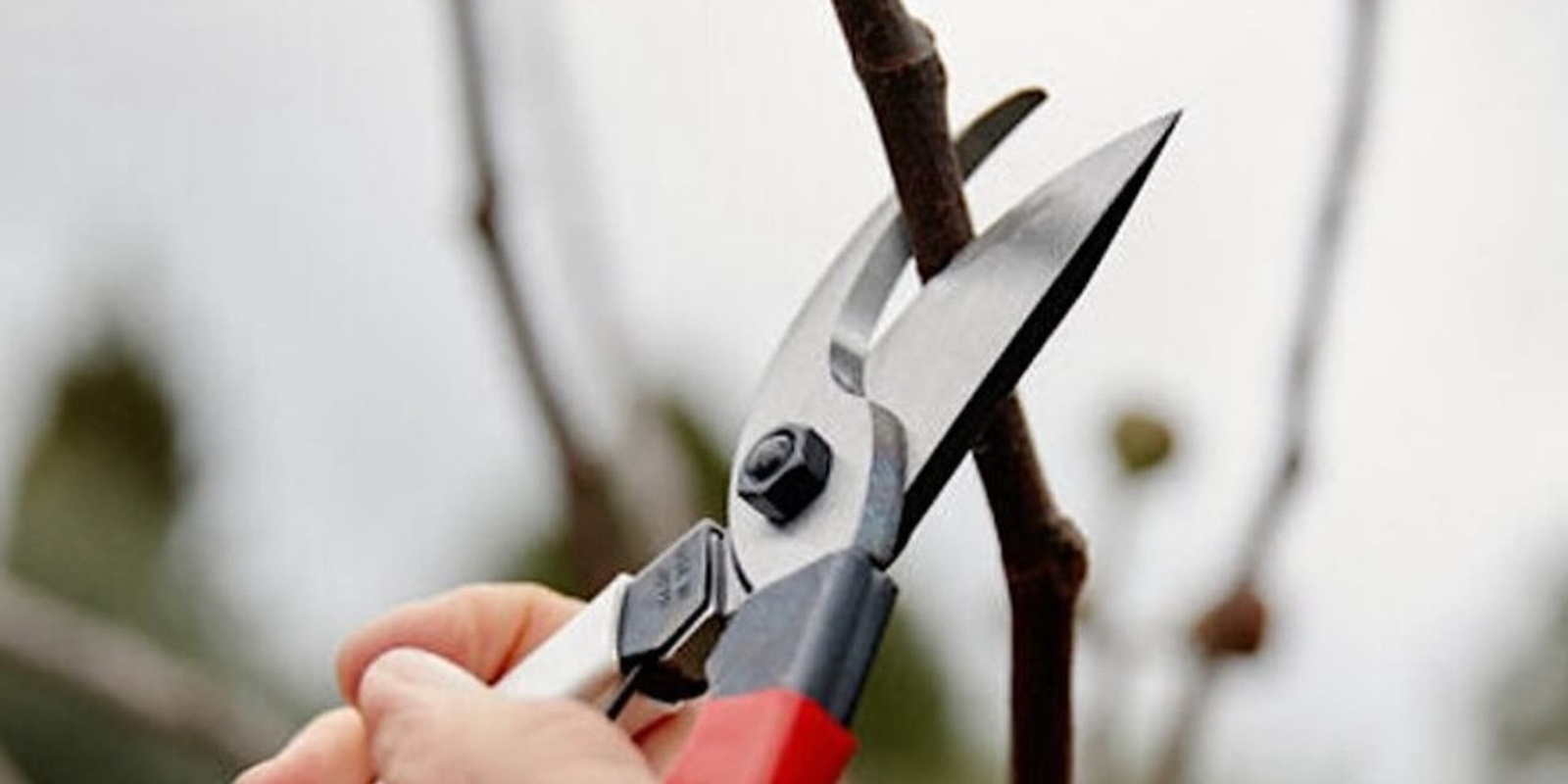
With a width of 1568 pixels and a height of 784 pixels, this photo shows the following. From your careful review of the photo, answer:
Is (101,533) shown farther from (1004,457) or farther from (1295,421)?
(1004,457)

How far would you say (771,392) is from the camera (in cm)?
54

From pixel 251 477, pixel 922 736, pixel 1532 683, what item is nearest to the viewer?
pixel 1532 683

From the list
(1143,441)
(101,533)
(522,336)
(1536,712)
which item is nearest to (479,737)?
(522,336)

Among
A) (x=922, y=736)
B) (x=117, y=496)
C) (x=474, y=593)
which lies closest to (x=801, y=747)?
(x=474, y=593)

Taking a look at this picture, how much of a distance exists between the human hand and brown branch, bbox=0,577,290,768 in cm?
39

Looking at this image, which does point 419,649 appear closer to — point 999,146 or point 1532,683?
point 999,146

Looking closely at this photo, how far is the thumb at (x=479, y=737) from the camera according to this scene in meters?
0.43

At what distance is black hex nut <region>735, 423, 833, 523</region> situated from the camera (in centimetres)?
50

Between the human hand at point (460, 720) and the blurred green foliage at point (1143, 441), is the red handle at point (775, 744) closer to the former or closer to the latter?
the human hand at point (460, 720)

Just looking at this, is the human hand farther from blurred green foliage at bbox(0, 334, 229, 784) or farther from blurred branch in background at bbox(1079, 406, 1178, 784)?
blurred green foliage at bbox(0, 334, 229, 784)

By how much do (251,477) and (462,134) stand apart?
4.12 m

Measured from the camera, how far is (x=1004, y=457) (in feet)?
1.56

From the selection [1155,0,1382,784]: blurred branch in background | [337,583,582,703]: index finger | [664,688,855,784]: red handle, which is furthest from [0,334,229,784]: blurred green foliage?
[664,688,855,784]: red handle

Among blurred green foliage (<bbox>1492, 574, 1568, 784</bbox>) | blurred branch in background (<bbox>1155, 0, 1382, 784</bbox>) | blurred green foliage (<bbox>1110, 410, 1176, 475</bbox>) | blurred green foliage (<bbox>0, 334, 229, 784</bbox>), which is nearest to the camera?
blurred branch in background (<bbox>1155, 0, 1382, 784</bbox>)
